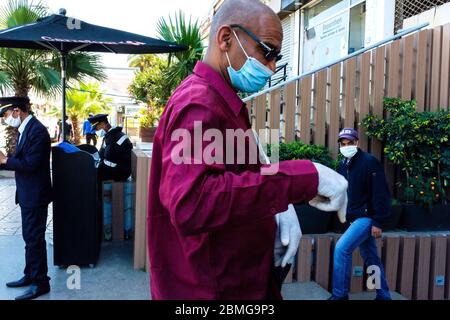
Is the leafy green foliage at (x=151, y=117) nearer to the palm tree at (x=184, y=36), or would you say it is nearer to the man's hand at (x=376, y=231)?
the palm tree at (x=184, y=36)

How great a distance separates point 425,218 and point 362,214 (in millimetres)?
1387

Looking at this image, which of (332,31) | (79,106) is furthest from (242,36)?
(79,106)

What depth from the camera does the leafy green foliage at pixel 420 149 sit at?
18.2 ft

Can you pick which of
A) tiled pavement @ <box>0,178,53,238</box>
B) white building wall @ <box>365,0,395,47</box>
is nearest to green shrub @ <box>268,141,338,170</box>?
white building wall @ <box>365,0,395,47</box>

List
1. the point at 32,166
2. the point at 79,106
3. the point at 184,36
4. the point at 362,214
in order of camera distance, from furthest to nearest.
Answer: the point at 79,106, the point at 184,36, the point at 362,214, the point at 32,166

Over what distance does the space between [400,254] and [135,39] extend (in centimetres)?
439

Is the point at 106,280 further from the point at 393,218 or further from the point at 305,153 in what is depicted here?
the point at 393,218

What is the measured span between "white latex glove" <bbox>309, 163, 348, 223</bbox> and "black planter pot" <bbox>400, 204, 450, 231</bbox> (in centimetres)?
463

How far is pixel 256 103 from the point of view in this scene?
5.91 meters

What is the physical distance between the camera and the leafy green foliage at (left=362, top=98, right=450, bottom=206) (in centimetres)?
555

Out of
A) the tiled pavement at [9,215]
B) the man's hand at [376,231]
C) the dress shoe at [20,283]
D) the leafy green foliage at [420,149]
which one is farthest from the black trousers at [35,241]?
the leafy green foliage at [420,149]

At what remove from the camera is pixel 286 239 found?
1585mm

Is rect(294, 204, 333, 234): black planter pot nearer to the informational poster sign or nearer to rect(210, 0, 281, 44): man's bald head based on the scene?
rect(210, 0, 281, 44): man's bald head
